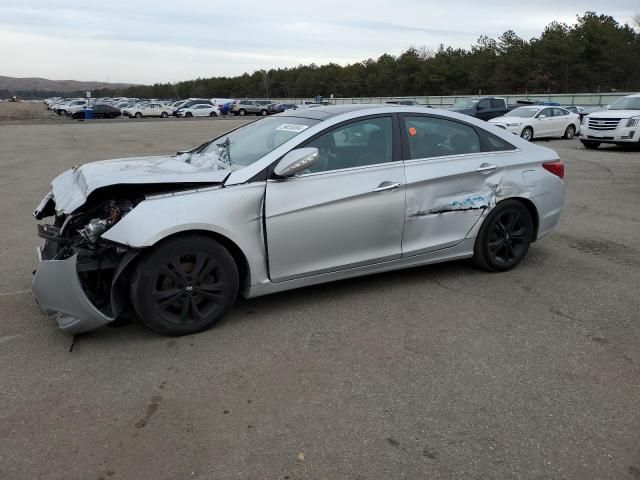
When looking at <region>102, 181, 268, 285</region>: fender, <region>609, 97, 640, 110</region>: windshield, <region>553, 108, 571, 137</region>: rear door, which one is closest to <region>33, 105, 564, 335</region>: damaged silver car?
<region>102, 181, 268, 285</region>: fender

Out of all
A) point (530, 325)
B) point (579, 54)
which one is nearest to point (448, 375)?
point (530, 325)

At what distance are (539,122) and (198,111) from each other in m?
42.1

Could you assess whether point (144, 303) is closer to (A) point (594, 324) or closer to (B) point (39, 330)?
(B) point (39, 330)

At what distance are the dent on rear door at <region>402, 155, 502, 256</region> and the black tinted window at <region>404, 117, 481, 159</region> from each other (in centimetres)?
8

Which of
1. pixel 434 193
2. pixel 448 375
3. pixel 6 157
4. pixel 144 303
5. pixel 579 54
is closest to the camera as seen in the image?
pixel 448 375

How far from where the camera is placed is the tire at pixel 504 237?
5180 mm

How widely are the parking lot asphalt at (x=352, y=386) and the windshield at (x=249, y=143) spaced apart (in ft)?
3.88

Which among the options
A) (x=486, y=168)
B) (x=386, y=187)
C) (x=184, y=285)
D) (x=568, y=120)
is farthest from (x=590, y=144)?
(x=184, y=285)

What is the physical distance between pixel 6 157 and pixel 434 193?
15053 millimetres

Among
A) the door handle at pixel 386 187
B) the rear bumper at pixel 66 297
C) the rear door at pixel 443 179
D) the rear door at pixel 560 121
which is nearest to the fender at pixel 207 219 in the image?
the rear bumper at pixel 66 297

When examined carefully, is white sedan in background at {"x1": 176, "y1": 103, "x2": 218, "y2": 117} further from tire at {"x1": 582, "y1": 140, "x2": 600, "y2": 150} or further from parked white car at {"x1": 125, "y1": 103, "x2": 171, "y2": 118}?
tire at {"x1": 582, "y1": 140, "x2": 600, "y2": 150}

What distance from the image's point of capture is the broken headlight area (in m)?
3.78

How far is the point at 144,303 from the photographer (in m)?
3.79

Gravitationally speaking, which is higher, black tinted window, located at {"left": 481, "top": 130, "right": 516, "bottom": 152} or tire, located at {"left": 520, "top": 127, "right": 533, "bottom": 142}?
black tinted window, located at {"left": 481, "top": 130, "right": 516, "bottom": 152}
